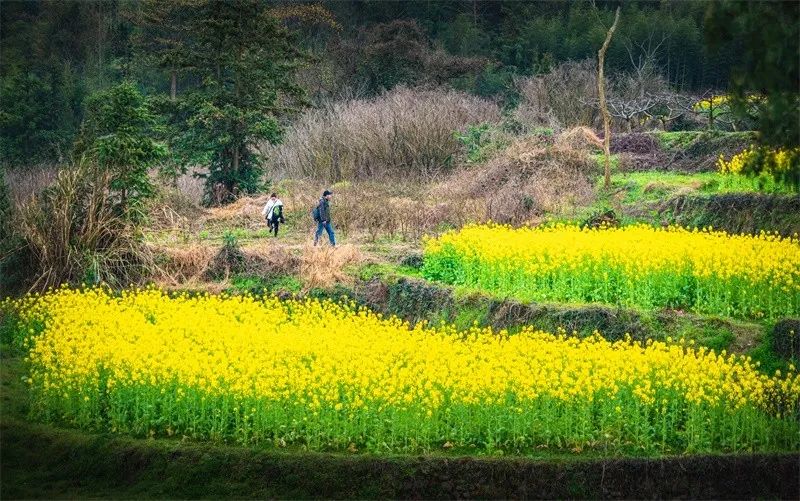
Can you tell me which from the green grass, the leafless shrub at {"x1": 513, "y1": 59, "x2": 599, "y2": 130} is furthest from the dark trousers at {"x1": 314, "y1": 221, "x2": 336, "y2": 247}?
the leafless shrub at {"x1": 513, "y1": 59, "x2": 599, "y2": 130}

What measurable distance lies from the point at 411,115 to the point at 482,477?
3047cm

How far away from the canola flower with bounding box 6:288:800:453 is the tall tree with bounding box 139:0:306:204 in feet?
57.9

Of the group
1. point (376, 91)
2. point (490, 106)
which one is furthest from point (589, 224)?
point (376, 91)

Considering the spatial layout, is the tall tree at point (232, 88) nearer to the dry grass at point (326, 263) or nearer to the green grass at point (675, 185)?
the dry grass at point (326, 263)

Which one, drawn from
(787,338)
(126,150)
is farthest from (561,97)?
(787,338)

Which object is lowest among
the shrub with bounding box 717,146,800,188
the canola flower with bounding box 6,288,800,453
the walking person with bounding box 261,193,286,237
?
the canola flower with bounding box 6,288,800,453

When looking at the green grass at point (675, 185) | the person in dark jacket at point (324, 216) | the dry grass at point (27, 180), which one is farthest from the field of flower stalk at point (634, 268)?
the dry grass at point (27, 180)

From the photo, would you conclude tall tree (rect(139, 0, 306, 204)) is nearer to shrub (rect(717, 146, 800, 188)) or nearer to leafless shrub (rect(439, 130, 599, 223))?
leafless shrub (rect(439, 130, 599, 223))

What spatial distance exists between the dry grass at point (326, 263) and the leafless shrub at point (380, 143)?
597 inches

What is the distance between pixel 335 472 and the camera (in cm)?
1609

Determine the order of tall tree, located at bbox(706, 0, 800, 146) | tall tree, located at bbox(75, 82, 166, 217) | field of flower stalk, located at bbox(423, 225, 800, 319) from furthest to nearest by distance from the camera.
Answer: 1. tall tree, located at bbox(75, 82, 166, 217)
2. field of flower stalk, located at bbox(423, 225, 800, 319)
3. tall tree, located at bbox(706, 0, 800, 146)

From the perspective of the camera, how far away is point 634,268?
22.4 m

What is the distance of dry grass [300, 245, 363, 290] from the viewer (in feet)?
87.7

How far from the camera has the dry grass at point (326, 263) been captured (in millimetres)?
26719
